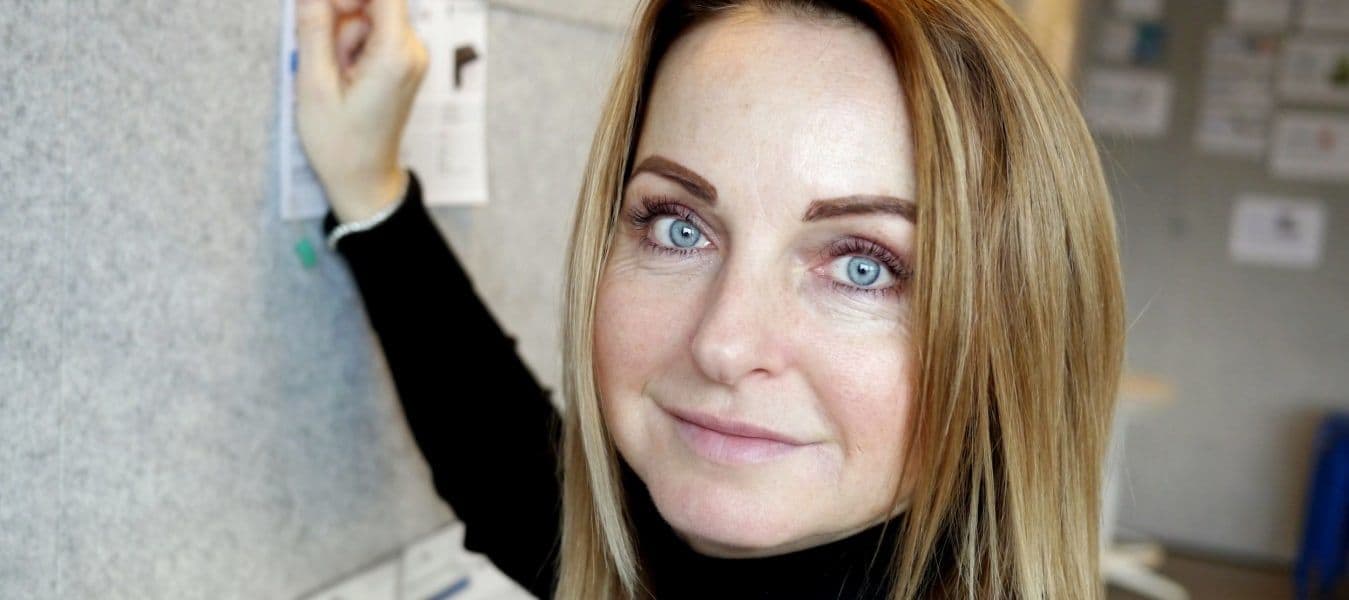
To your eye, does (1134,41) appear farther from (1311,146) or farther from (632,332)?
(632,332)

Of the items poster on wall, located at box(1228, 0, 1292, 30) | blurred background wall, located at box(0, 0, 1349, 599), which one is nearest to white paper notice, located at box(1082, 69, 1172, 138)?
poster on wall, located at box(1228, 0, 1292, 30)

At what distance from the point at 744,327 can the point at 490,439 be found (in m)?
0.41

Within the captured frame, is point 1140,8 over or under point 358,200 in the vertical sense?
over

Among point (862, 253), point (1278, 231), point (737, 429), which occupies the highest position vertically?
point (862, 253)

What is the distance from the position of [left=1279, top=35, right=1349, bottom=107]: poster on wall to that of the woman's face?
393cm

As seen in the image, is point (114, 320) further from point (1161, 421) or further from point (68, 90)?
point (1161, 421)

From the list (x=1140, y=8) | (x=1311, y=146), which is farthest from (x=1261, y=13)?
(x=1311, y=146)

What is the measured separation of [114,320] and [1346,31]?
14.1ft

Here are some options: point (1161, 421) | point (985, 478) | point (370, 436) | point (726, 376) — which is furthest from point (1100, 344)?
point (1161, 421)

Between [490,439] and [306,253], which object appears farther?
[490,439]

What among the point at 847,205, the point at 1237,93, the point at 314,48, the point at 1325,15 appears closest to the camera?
the point at 847,205

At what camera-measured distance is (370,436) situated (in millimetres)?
915

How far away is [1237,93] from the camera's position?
3.98m

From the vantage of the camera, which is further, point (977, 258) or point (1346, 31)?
point (1346, 31)
